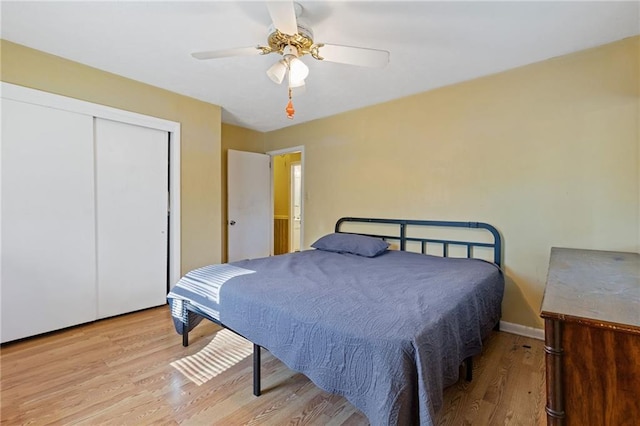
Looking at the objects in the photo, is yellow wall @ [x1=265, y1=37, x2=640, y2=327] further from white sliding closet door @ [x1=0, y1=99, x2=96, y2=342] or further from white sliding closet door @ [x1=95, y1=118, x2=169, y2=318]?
white sliding closet door @ [x1=0, y1=99, x2=96, y2=342]

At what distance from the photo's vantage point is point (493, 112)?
2.67 metres

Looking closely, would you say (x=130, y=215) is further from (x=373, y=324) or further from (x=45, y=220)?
(x=373, y=324)

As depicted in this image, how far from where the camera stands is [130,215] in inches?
116

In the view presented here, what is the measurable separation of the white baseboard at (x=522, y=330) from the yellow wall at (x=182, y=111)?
3.16 m

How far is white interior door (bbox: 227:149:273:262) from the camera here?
14.3ft

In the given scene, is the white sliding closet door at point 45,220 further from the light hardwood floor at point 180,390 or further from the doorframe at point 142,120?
the light hardwood floor at point 180,390

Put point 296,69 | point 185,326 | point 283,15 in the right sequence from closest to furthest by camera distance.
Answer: point 283,15 < point 296,69 < point 185,326

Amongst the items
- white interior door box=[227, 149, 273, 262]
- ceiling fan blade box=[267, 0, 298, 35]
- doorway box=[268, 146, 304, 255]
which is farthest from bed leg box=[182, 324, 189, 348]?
doorway box=[268, 146, 304, 255]

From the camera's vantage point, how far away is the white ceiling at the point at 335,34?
5.91ft

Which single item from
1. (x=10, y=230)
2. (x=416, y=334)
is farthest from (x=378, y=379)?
(x=10, y=230)

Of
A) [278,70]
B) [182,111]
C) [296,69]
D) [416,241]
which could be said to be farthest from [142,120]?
[416,241]

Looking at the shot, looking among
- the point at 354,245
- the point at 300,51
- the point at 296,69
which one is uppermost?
the point at 300,51

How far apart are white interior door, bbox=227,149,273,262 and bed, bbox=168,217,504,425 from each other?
2.00 meters

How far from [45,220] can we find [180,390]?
1.90 meters
